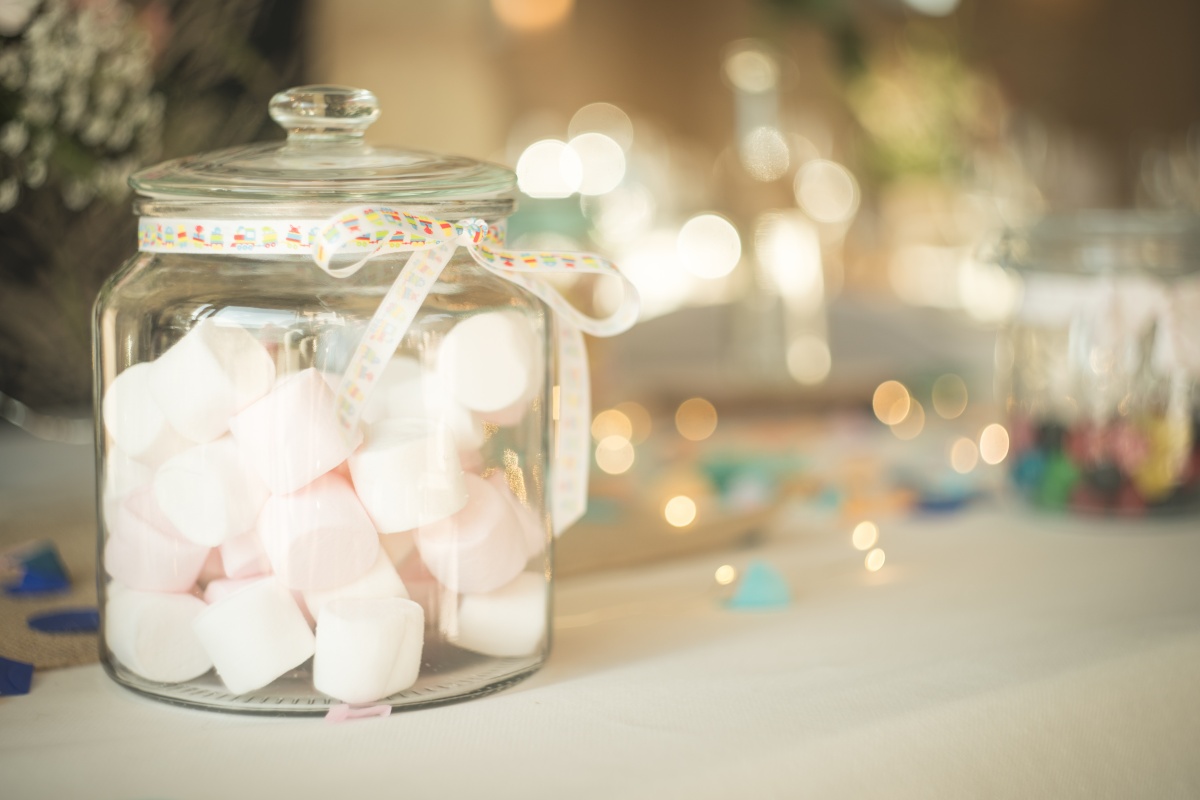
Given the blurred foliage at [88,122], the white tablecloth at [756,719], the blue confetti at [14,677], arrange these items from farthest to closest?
the blurred foliage at [88,122], the blue confetti at [14,677], the white tablecloth at [756,719]

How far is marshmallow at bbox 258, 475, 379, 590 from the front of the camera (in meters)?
0.57

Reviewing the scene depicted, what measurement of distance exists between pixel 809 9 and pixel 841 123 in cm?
265

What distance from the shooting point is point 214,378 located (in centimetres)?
58

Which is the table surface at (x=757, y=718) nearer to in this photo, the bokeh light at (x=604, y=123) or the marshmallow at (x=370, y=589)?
the marshmallow at (x=370, y=589)

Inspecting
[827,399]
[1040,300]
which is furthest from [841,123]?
[1040,300]

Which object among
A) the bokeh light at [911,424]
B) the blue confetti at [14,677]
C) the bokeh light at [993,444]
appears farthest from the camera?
the bokeh light at [911,424]

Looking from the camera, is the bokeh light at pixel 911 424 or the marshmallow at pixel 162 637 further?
the bokeh light at pixel 911 424

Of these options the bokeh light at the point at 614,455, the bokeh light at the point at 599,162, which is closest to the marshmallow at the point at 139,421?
the bokeh light at the point at 614,455

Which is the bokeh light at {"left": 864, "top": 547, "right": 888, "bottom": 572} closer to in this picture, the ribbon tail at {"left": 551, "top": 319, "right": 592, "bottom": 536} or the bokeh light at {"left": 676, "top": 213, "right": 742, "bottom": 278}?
the ribbon tail at {"left": 551, "top": 319, "right": 592, "bottom": 536}

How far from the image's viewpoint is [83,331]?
3.92ft

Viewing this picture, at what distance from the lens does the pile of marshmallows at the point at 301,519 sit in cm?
57

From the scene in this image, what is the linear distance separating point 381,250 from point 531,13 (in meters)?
2.74

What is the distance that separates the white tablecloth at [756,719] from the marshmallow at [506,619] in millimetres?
24

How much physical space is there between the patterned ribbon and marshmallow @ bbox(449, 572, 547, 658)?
0.12m
